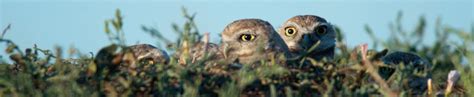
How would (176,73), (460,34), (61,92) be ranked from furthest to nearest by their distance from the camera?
(460,34) < (176,73) < (61,92)

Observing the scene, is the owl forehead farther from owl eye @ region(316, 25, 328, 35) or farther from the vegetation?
the vegetation

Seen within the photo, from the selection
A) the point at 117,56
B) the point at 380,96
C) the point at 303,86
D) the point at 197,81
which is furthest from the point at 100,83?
the point at 380,96

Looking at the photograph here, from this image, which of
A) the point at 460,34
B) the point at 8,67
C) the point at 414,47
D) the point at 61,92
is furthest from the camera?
the point at 414,47

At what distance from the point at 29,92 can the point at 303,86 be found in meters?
1.46

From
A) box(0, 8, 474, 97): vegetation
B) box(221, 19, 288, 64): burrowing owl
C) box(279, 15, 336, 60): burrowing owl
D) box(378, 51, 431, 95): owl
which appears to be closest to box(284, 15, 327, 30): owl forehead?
box(279, 15, 336, 60): burrowing owl

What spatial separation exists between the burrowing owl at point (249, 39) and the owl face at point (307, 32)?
1.29 m

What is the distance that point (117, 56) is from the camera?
5.21 metres

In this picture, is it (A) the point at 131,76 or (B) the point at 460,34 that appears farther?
(B) the point at 460,34

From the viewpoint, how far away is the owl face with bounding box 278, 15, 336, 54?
9502mm

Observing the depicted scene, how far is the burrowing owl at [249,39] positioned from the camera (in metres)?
7.29

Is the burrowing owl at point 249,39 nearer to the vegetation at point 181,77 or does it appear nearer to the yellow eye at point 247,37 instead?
the yellow eye at point 247,37

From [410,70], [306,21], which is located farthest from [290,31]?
[410,70]

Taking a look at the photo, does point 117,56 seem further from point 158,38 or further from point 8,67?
point 8,67

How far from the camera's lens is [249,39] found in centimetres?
775
